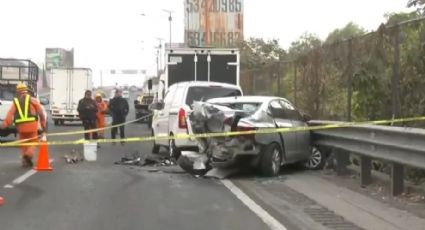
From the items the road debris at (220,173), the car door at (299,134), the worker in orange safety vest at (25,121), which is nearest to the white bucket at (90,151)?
the worker in orange safety vest at (25,121)

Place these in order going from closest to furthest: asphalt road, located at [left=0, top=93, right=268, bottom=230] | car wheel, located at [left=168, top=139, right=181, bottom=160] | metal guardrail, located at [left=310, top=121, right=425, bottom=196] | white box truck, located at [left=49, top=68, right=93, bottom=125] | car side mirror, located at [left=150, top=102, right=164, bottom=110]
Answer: asphalt road, located at [left=0, top=93, right=268, bottom=230] → metal guardrail, located at [left=310, top=121, right=425, bottom=196] → car wheel, located at [left=168, top=139, right=181, bottom=160] → car side mirror, located at [left=150, top=102, right=164, bottom=110] → white box truck, located at [left=49, top=68, right=93, bottom=125]

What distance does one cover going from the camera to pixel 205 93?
16672 millimetres

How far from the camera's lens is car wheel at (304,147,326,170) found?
14.5 m

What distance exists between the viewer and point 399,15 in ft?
44.0

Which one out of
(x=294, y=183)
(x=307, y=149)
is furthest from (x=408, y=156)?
(x=307, y=149)

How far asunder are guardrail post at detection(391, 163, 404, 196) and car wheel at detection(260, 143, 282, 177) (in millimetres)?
3114

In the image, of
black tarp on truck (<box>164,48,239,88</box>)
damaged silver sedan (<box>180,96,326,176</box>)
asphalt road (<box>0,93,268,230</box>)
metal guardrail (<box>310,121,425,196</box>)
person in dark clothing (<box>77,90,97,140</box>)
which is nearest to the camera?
asphalt road (<box>0,93,268,230</box>)

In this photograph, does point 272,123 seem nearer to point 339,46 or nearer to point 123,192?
point 339,46

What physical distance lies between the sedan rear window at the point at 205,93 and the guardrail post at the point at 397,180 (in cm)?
687

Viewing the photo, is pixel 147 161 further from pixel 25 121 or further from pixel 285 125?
pixel 285 125

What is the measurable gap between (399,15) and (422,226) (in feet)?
20.4

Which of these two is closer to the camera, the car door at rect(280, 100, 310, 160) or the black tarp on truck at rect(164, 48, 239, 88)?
the car door at rect(280, 100, 310, 160)

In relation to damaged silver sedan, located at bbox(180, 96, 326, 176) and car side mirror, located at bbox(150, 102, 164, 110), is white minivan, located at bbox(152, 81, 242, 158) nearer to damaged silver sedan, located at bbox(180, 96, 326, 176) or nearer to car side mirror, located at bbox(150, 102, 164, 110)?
car side mirror, located at bbox(150, 102, 164, 110)

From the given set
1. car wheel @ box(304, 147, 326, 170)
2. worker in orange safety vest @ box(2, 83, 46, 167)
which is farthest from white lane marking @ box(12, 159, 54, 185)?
car wheel @ box(304, 147, 326, 170)
